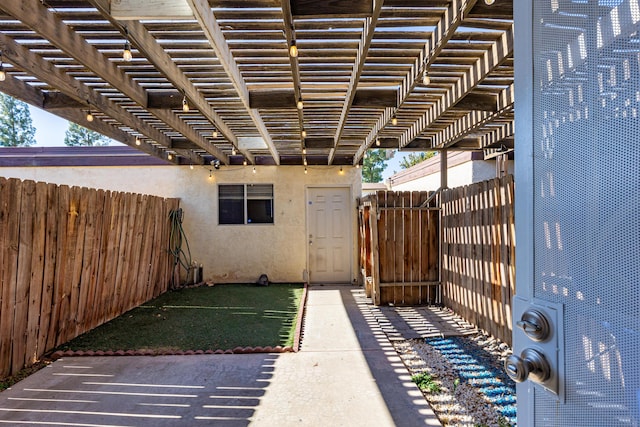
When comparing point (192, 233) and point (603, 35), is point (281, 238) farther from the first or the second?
point (603, 35)

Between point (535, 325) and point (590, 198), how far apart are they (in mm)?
337

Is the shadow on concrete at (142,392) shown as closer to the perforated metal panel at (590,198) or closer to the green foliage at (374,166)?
the perforated metal panel at (590,198)

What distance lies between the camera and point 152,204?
6887mm

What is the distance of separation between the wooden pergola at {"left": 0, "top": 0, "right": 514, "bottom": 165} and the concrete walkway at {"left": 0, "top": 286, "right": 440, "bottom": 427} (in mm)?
2736

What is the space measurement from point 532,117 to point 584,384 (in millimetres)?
648

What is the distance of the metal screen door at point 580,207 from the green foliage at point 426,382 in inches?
87.4

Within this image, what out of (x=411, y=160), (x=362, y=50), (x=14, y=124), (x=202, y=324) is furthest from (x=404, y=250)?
(x=14, y=124)

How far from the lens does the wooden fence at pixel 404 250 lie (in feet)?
19.9

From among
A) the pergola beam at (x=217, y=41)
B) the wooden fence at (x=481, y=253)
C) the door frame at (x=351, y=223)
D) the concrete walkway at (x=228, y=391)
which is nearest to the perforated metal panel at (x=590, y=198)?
the concrete walkway at (x=228, y=391)

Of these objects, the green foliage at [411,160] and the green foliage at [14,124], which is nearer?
the green foliage at [411,160]

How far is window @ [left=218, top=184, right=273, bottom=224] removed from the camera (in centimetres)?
854

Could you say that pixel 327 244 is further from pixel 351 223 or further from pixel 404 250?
pixel 404 250

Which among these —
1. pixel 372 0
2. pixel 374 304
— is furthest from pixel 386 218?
pixel 372 0

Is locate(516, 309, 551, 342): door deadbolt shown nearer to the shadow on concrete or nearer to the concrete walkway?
the concrete walkway
